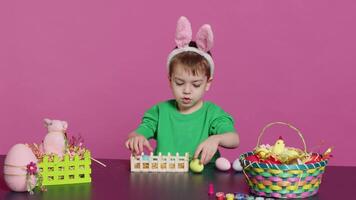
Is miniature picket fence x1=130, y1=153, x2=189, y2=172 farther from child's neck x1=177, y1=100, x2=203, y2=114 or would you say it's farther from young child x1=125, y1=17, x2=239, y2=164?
child's neck x1=177, y1=100, x2=203, y2=114

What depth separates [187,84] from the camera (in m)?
2.18

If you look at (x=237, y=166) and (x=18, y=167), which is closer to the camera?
(x=18, y=167)

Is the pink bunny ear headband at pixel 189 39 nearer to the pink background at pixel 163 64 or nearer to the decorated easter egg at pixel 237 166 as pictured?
the decorated easter egg at pixel 237 166

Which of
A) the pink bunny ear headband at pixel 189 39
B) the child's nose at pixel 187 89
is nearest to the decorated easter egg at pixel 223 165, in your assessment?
the child's nose at pixel 187 89

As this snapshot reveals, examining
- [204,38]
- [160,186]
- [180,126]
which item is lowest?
[160,186]

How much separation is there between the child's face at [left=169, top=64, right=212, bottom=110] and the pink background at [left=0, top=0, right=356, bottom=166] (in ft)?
3.67

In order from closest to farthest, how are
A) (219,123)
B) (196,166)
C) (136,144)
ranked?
(196,166) → (136,144) → (219,123)

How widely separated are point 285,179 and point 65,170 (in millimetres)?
601

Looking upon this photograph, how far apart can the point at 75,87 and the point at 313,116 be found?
4.13 feet

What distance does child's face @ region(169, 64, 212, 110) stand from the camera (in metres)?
2.18

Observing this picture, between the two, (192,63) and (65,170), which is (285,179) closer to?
(65,170)

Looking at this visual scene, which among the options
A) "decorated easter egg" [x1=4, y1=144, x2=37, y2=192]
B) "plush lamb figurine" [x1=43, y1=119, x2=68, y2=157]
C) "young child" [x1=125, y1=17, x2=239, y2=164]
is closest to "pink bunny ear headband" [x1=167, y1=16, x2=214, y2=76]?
"young child" [x1=125, y1=17, x2=239, y2=164]

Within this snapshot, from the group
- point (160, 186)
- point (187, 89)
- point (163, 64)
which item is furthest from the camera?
point (163, 64)

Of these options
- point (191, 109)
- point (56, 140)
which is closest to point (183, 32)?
point (191, 109)
